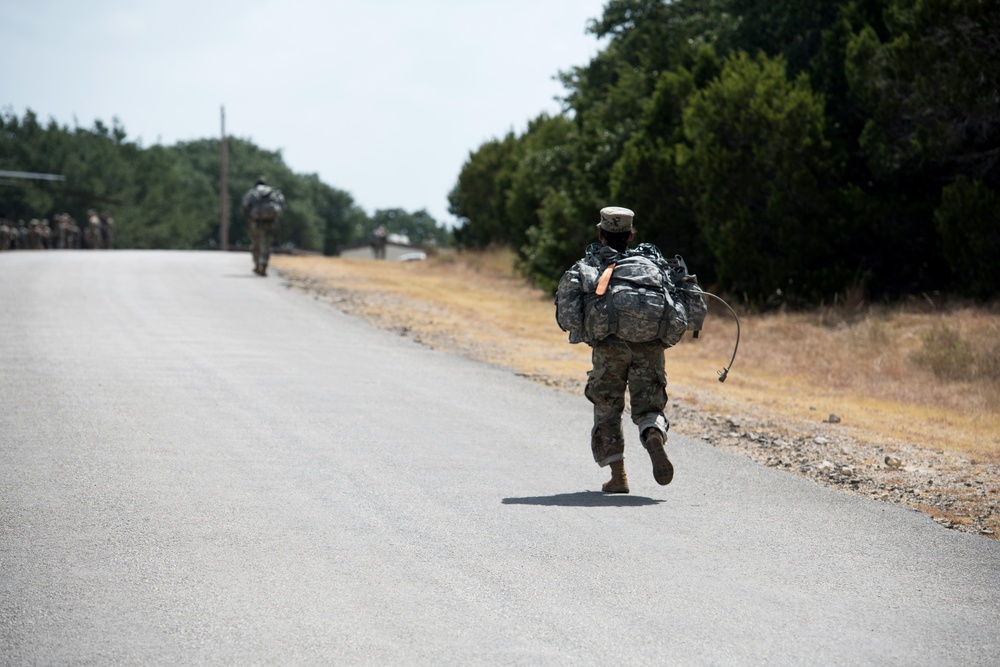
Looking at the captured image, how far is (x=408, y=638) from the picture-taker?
5152 millimetres

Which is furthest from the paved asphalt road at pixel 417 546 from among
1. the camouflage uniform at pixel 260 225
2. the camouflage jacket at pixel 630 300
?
the camouflage uniform at pixel 260 225

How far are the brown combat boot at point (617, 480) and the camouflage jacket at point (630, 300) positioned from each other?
86 cm

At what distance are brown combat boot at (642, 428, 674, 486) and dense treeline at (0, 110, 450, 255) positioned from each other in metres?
62.6

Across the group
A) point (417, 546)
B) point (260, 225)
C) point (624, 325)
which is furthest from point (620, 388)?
point (260, 225)

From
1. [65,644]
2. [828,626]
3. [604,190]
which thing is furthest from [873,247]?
[65,644]

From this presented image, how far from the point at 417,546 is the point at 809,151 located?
1820 centimetres

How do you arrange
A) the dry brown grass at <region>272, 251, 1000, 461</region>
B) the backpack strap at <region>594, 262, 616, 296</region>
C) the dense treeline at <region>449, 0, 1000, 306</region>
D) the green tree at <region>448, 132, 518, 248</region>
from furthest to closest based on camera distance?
the green tree at <region>448, 132, 518, 248</region>, the dense treeline at <region>449, 0, 1000, 306</region>, the dry brown grass at <region>272, 251, 1000, 461</region>, the backpack strap at <region>594, 262, 616, 296</region>

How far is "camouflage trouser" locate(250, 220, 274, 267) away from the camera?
91.9 ft

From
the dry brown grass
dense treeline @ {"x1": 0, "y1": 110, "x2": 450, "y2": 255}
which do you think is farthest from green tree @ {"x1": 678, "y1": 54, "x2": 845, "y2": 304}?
dense treeline @ {"x1": 0, "y1": 110, "x2": 450, "y2": 255}

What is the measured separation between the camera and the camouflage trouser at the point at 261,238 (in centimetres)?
2802

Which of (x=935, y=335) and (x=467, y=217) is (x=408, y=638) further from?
(x=467, y=217)

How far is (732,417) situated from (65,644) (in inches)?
355

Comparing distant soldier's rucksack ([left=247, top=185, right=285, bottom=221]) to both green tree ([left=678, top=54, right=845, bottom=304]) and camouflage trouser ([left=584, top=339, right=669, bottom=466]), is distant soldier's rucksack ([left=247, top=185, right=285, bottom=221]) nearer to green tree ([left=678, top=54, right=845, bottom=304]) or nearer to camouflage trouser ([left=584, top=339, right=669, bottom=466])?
green tree ([left=678, top=54, right=845, bottom=304])

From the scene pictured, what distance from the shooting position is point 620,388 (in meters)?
8.30
